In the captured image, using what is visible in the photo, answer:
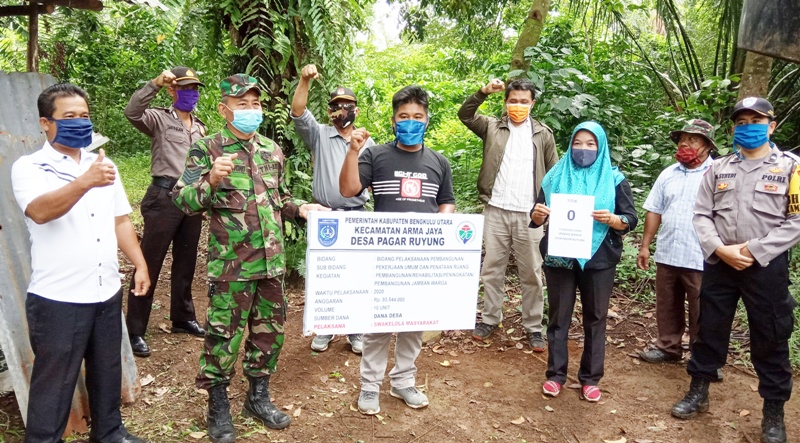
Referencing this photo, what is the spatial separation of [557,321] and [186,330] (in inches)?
120

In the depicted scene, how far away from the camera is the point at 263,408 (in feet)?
11.1

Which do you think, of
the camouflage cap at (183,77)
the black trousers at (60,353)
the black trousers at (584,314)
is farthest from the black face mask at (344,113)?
the black trousers at (60,353)

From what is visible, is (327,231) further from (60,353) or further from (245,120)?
(60,353)

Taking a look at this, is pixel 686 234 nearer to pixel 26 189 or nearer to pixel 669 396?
pixel 669 396

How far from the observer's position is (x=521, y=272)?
15.5 ft

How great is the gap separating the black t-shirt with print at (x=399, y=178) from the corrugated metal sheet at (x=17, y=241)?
201 centimetres

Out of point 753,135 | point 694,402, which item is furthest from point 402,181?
point 694,402

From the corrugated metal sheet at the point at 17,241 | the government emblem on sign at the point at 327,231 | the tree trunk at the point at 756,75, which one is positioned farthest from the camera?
the tree trunk at the point at 756,75

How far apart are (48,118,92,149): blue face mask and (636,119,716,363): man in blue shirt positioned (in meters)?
4.01

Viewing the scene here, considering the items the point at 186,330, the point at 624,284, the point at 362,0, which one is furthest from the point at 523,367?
the point at 362,0

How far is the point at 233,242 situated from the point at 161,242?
153 cm

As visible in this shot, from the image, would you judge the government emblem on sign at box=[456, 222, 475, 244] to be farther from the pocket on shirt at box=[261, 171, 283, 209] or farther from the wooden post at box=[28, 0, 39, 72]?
the wooden post at box=[28, 0, 39, 72]

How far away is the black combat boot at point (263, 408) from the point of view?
3359 millimetres

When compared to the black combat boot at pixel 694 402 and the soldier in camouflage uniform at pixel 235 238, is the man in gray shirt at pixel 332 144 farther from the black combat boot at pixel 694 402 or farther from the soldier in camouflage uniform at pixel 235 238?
the black combat boot at pixel 694 402
